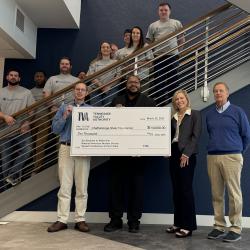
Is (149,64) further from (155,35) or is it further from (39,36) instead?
(39,36)

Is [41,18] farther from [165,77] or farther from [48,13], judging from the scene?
[165,77]

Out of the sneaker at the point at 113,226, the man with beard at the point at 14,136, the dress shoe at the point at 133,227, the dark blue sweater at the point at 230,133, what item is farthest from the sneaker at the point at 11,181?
the dark blue sweater at the point at 230,133

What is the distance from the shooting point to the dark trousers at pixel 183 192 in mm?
3257

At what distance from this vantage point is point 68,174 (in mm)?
3543

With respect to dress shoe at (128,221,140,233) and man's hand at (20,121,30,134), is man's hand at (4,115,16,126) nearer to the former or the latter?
man's hand at (20,121,30,134)

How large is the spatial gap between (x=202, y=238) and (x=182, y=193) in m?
0.45

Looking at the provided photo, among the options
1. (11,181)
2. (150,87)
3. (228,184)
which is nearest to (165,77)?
(150,87)

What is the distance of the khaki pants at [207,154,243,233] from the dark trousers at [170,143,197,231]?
217mm

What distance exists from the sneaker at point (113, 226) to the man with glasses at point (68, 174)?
197 millimetres

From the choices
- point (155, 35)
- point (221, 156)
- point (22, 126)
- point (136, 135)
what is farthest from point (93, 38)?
point (221, 156)

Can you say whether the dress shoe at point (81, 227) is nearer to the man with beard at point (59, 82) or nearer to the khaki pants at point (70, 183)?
the khaki pants at point (70, 183)

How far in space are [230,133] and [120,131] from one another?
105 cm

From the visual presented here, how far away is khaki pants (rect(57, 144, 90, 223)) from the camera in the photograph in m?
3.51

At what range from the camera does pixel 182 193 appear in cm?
330
